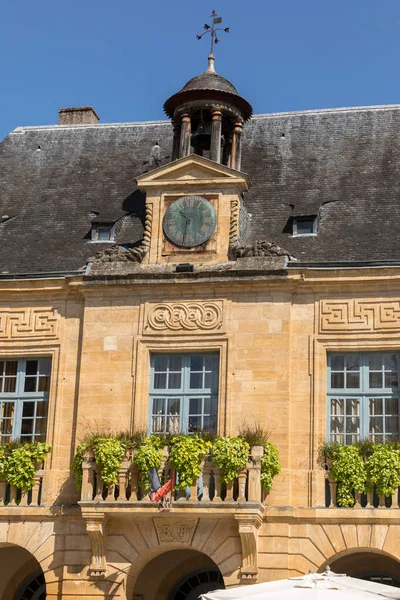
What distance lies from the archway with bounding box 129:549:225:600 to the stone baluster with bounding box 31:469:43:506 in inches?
91.0

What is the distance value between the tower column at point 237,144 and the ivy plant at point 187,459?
226 inches

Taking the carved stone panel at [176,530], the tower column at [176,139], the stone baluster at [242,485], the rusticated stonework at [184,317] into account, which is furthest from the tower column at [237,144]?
the carved stone panel at [176,530]

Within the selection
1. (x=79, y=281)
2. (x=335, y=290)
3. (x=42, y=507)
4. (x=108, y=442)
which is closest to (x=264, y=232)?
(x=335, y=290)

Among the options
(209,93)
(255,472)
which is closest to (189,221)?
(209,93)

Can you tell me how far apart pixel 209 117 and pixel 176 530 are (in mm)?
7679

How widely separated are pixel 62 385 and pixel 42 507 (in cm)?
208


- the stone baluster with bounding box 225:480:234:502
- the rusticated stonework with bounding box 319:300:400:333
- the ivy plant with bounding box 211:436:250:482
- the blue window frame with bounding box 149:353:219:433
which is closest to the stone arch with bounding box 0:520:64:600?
the blue window frame with bounding box 149:353:219:433

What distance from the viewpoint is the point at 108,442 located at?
1844 cm

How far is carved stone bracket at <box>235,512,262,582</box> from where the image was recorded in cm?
1764

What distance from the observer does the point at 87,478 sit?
1836 centimetres

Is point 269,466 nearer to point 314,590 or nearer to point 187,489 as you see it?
point 187,489

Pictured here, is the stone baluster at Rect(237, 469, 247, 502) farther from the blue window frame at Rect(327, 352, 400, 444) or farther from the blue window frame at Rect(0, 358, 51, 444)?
the blue window frame at Rect(0, 358, 51, 444)

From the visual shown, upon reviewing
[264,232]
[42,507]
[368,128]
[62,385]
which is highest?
[368,128]

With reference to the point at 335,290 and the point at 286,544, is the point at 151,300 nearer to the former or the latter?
the point at 335,290
